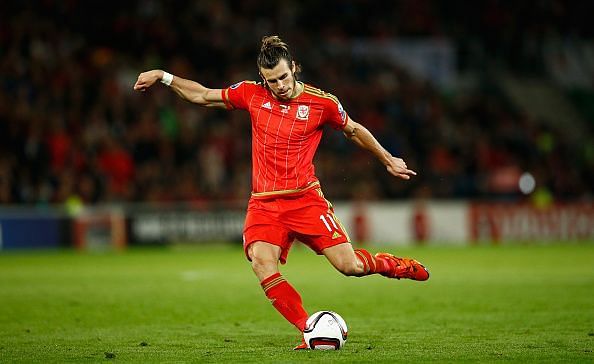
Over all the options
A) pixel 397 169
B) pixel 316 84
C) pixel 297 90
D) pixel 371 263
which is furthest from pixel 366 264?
pixel 316 84

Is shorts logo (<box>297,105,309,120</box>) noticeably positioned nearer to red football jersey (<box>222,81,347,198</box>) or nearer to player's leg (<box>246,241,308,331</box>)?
red football jersey (<box>222,81,347,198</box>)

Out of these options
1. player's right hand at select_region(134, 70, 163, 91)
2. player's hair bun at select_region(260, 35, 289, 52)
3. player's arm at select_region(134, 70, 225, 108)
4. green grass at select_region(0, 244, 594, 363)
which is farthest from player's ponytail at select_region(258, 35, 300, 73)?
green grass at select_region(0, 244, 594, 363)

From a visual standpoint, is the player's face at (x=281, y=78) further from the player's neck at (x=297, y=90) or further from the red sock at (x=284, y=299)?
the red sock at (x=284, y=299)

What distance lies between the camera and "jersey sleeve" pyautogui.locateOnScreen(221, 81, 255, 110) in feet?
27.7

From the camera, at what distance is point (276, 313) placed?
35.2 ft

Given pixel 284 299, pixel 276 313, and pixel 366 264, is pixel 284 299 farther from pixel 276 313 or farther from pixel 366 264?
pixel 276 313

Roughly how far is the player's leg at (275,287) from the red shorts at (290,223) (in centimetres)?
10

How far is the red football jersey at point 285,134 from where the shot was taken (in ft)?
27.2

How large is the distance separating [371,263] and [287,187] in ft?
3.09

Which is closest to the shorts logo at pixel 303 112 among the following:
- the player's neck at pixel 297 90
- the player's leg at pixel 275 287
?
the player's neck at pixel 297 90

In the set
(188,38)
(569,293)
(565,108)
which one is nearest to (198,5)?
(188,38)

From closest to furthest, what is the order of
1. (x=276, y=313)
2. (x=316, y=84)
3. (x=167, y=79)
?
(x=167, y=79)
(x=276, y=313)
(x=316, y=84)

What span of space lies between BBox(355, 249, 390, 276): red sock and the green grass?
1.88ft

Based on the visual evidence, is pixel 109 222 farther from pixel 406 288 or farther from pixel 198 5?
pixel 406 288
